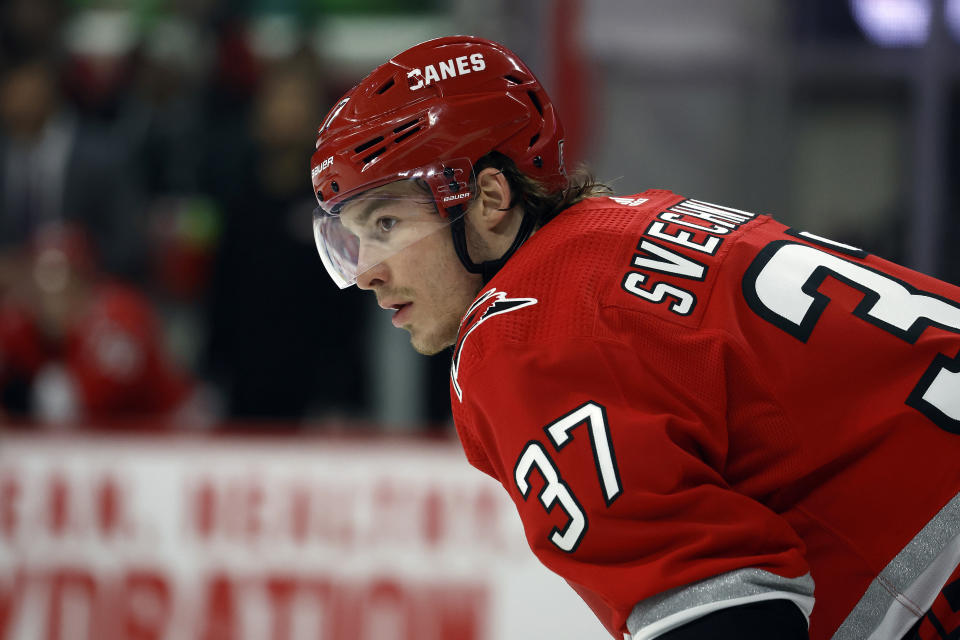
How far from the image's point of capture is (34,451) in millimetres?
4461

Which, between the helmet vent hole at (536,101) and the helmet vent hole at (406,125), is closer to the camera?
the helmet vent hole at (406,125)

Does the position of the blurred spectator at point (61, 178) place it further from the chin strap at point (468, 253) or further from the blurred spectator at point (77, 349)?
the chin strap at point (468, 253)

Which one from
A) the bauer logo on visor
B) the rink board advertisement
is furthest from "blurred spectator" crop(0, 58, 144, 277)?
the bauer logo on visor

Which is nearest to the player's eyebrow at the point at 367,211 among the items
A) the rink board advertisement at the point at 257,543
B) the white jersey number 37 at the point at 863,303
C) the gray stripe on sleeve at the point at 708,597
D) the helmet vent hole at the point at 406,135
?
the helmet vent hole at the point at 406,135

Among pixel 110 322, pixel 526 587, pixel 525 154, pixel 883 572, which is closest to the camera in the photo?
pixel 883 572

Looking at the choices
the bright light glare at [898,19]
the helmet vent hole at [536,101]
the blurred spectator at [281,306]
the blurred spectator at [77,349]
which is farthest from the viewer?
the blurred spectator at [281,306]

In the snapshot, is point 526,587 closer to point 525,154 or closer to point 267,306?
point 267,306

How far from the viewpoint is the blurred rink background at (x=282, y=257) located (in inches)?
168

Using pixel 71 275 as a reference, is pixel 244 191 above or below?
above

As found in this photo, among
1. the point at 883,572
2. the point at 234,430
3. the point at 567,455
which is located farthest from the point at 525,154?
the point at 234,430

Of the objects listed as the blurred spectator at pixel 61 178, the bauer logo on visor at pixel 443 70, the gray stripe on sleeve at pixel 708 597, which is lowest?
the blurred spectator at pixel 61 178

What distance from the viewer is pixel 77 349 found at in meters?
4.79

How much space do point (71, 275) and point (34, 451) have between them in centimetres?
85

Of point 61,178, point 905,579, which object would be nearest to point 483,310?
point 905,579
